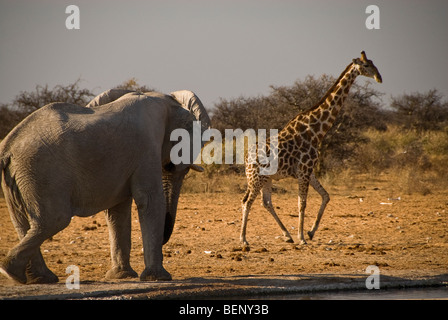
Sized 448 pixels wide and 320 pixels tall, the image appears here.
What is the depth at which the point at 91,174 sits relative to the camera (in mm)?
6707

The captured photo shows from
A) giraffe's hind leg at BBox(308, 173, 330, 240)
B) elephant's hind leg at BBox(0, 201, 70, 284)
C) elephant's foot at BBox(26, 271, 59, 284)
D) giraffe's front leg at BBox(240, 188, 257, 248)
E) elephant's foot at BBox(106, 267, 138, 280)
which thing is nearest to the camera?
elephant's hind leg at BBox(0, 201, 70, 284)

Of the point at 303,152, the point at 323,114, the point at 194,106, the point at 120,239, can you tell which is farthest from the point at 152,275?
the point at 323,114

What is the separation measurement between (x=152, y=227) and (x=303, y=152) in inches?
178

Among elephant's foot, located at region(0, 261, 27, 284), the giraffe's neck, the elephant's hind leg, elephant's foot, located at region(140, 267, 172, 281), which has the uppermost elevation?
the giraffe's neck

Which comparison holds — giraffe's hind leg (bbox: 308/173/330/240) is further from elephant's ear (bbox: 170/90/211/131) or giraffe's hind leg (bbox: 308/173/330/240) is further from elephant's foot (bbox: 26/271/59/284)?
elephant's foot (bbox: 26/271/59/284)

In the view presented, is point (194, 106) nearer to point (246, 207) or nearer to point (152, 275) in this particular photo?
point (152, 275)

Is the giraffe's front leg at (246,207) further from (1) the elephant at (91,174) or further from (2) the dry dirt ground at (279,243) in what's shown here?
(1) the elephant at (91,174)

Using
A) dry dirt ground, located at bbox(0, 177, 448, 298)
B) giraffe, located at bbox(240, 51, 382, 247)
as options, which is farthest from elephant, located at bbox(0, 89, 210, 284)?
giraffe, located at bbox(240, 51, 382, 247)

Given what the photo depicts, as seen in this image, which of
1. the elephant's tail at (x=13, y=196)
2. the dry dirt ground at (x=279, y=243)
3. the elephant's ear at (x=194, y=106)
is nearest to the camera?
the elephant's tail at (x=13, y=196)

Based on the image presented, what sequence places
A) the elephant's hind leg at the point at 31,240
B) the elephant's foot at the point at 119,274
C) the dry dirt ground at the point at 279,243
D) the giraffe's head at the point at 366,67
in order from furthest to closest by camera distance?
the giraffe's head at the point at 366,67
the dry dirt ground at the point at 279,243
the elephant's foot at the point at 119,274
the elephant's hind leg at the point at 31,240

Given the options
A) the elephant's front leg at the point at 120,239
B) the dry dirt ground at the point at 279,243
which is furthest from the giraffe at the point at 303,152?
the elephant's front leg at the point at 120,239

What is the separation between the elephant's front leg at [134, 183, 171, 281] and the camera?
6957mm

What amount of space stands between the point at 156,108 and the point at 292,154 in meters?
4.08

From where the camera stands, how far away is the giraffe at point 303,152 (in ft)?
35.3
